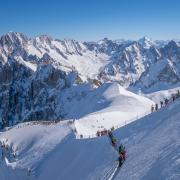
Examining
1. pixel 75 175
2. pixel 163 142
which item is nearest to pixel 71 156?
pixel 75 175

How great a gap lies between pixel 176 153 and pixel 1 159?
137ft

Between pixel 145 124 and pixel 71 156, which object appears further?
pixel 71 156

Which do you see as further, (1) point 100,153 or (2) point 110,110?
(2) point 110,110

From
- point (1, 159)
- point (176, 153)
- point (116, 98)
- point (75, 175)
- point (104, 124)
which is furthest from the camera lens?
point (116, 98)

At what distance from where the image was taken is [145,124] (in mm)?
37906

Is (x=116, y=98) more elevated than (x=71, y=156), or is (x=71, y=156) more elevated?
(x=116, y=98)

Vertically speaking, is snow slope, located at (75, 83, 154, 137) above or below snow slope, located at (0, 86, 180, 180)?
above

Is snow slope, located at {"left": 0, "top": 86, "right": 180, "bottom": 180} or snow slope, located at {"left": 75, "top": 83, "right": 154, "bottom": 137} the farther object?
snow slope, located at {"left": 75, "top": 83, "right": 154, "bottom": 137}

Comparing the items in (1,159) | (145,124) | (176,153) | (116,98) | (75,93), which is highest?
(75,93)

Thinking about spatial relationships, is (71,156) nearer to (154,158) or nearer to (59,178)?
(59,178)

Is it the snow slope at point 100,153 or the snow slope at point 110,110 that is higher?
the snow slope at point 110,110

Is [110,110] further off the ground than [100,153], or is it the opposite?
[110,110]

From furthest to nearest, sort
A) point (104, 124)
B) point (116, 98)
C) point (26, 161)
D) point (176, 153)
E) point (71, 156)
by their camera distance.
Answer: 1. point (116, 98)
2. point (104, 124)
3. point (26, 161)
4. point (71, 156)
5. point (176, 153)

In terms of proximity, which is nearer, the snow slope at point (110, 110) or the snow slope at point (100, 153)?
the snow slope at point (100, 153)
